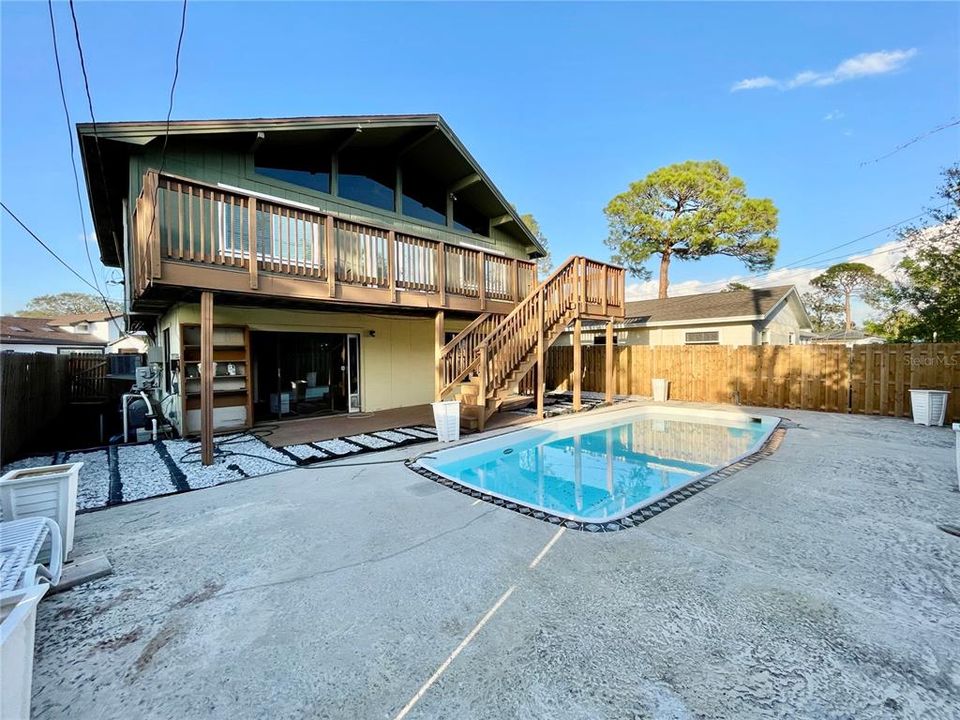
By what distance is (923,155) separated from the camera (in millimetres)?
9125

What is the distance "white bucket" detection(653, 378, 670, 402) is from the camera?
12.0 m

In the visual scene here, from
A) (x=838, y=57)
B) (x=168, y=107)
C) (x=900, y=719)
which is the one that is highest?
(x=838, y=57)

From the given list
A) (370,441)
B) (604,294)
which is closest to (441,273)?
(370,441)

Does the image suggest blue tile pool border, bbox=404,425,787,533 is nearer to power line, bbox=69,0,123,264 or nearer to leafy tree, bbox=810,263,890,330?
power line, bbox=69,0,123,264

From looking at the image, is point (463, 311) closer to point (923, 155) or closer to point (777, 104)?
point (923, 155)

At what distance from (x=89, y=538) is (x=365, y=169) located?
332 inches

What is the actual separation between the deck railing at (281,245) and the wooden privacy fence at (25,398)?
2.34 meters

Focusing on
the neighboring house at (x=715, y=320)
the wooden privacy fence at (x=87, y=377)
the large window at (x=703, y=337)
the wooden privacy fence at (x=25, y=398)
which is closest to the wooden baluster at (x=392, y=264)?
the wooden privacy fence at (x=25, y=398)

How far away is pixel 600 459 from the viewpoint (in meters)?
6.55

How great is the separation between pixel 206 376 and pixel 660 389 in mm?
11388

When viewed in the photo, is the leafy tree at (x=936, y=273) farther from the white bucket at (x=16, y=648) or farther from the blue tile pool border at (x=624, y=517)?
the white bucket at (x=16, y=648)

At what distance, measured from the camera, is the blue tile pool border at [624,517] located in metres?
3.40

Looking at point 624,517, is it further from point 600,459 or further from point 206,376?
point 206,376

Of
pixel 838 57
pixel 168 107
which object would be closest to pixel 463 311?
pixel 168 107
